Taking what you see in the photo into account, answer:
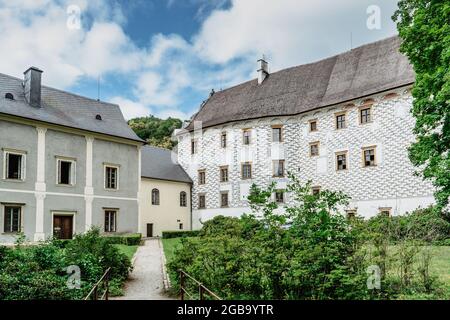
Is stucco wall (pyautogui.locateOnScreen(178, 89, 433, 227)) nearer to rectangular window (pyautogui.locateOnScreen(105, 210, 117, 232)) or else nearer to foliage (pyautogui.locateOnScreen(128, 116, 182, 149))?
rectangular window (pyautogui.locateOnScreen(105, 210, 117, 232))

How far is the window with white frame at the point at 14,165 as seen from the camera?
20203 mm

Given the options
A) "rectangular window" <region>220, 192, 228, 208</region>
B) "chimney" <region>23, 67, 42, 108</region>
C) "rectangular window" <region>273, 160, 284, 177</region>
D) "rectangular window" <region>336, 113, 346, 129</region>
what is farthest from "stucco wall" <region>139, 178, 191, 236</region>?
"rectangular window" <region>336, 113, 346, 129</region>

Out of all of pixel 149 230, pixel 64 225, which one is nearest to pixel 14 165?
pixel 64 225

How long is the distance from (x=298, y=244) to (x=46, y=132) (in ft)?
62.8

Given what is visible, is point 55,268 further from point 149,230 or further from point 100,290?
point 149,230

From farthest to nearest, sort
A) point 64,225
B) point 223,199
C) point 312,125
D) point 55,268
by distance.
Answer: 1. point 223,199
2. point 312,125
3. point 64,225
4. point 55,268

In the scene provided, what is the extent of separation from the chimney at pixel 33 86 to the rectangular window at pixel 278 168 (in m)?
16.7

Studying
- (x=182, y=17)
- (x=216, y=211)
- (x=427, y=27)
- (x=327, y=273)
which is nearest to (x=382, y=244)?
(x=327, y=273)

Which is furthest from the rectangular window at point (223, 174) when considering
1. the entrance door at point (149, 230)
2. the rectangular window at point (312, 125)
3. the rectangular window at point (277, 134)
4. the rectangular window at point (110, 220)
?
the rectangular window at point (110, 220)

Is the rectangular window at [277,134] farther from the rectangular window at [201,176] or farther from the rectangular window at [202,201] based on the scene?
the rectangular window at [202,201]

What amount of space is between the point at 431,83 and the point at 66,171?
19.4 m

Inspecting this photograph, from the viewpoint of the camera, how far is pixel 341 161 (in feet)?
87.5

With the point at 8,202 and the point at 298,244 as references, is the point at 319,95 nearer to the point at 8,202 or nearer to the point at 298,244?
the point at 8,202

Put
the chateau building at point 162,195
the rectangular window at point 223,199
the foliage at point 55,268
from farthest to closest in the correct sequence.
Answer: the rectangular window at point 223,199
the chateau building at point 162,195
the foliage at point 55,268
